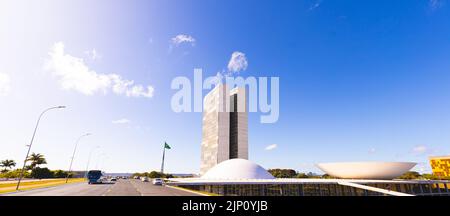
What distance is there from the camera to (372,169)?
6638cm

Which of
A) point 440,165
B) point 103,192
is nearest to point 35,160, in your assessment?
point 103,192

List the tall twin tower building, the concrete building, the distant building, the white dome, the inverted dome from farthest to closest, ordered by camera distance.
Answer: the tall twin tower building < the distant building < the white dome < the inverted dome < the concrete building

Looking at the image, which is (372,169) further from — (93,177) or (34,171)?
(34,171)

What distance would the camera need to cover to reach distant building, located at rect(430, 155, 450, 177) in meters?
101

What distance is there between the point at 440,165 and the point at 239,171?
9169 cm

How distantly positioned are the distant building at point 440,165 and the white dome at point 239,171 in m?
79.5

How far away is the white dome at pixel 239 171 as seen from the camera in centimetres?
7344

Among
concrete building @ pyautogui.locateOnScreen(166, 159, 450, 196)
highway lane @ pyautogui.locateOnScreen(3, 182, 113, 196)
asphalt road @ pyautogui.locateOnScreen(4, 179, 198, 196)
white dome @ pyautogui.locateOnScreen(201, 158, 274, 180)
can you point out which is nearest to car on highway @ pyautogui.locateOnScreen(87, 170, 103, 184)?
concrete building @ pyautogui.locateOnScreen(166, 159, 450, 196)

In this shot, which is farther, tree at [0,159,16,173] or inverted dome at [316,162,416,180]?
tree at [0,159,16,173]

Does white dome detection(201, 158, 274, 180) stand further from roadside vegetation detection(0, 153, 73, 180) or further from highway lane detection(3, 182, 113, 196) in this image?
roadside vegetation detection(0, 153, 73, 180)

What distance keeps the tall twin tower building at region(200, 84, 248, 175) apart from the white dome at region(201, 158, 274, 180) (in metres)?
20.9

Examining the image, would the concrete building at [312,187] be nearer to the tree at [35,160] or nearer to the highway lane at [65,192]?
the highway lane at [65,192]
